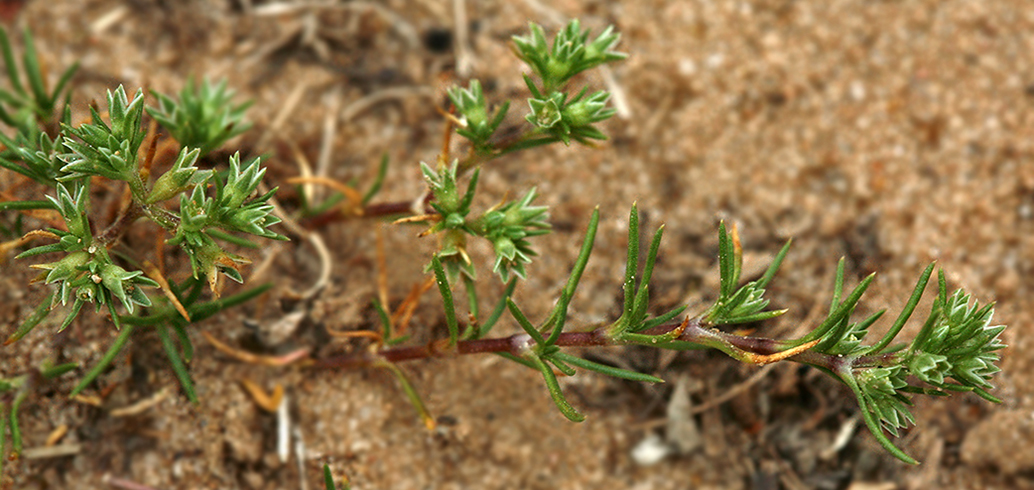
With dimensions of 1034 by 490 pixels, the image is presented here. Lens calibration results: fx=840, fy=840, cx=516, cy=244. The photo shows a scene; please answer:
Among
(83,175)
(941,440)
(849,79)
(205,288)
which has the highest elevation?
(849,79)

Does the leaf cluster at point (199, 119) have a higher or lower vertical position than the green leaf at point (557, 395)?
higher

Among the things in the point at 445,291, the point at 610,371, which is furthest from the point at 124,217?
the point at 610,371

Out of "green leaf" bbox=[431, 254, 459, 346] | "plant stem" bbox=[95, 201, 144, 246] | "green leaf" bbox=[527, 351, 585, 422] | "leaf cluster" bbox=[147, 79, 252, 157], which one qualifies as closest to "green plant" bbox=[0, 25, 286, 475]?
"plant stem" bbox=[95, 201, 144, 246]

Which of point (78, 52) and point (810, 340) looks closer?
point (810, 340)

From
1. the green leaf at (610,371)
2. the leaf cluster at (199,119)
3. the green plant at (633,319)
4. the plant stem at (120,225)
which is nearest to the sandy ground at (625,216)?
the leaf cluster at (199,119)

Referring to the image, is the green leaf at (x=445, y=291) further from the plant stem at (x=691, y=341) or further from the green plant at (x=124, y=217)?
the green plant at (x=124, y=217)

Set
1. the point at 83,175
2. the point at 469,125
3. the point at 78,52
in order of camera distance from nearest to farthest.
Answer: the point at 83,175
the point at 469,125
the point at 78,52

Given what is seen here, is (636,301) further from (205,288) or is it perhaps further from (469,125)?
(205,288)

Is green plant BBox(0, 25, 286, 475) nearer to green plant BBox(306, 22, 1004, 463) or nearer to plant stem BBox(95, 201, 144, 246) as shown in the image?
plant stem BBox(95, 201, 144, 246)

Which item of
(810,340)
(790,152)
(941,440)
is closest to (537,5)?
(790,152)
